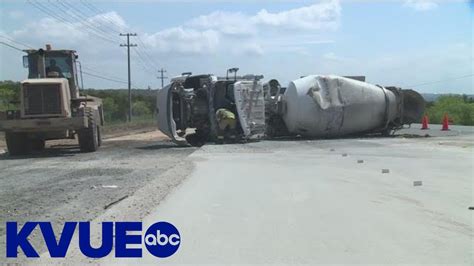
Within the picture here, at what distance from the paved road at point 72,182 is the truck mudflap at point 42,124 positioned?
928mm

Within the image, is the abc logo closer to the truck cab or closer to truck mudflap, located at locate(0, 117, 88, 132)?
truck mudflap, located at locate(0, 117, 88, 132)

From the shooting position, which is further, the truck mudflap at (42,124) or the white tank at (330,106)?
the white tank at (330,106)

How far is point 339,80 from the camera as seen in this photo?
79.9 ft

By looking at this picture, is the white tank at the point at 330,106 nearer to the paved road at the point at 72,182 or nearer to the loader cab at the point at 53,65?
the paved road at the point at 72,182

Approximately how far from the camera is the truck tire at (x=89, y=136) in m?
19.2

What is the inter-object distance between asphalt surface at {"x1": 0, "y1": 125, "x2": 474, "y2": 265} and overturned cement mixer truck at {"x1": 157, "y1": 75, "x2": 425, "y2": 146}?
6743 millimetres

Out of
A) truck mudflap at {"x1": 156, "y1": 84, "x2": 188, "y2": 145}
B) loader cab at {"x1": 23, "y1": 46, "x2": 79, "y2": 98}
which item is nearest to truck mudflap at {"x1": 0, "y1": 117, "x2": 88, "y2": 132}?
loader cab at {"x1": 23, "y1": 46, "x2": 79, "y2": 98}

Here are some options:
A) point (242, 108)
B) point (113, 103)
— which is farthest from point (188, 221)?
point (113, 103)

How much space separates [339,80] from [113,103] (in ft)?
183

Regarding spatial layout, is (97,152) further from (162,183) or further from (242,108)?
(162,183)

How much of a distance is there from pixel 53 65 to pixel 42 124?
3059mm

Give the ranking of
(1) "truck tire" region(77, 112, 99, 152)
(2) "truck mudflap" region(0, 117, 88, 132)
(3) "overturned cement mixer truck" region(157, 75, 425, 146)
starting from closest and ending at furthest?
1. (2) "truck mudflap" region(0, 117, 88, 132)
2. (1) "truck tire" region(77, 112, 99, 152)
3. (3) "overturned cement mixer truck" region(157, 75, 425, 146)

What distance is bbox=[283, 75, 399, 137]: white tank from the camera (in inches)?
933

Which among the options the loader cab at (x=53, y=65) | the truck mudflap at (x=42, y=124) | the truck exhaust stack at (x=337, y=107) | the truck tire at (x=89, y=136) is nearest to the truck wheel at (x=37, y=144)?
the truck tire at (x=89, y=136)
